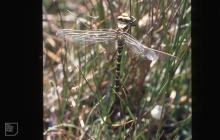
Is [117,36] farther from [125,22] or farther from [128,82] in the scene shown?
[128,82]

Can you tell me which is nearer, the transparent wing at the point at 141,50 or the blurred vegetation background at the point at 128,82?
the transparent wing at the point at 141,50

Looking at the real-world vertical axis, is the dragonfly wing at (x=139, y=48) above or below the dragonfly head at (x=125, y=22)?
below
